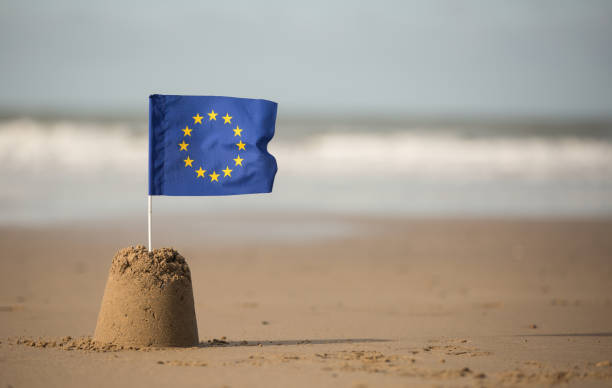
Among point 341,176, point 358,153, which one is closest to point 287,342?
point 341,176

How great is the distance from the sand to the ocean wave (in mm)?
10162

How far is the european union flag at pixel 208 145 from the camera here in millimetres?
7332

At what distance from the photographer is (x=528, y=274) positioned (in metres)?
13.0

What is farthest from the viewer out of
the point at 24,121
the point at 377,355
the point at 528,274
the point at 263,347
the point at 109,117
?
the point at 109,117

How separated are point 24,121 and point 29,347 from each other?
40.3 meters

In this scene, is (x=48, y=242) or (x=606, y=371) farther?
(x=48, y=242)

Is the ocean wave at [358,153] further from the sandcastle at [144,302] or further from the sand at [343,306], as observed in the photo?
the sandcastle at [144,302]

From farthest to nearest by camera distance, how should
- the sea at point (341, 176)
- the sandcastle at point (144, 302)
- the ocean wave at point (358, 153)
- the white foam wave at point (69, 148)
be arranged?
the ocean wave at point (358, 153)
the white foam wave at point (69, 148)
the sea at point (341, 176)
the sandcastle at point (144, 302)

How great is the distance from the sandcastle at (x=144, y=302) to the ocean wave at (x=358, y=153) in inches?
741

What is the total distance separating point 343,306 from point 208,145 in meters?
3.84

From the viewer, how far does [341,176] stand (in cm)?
2683

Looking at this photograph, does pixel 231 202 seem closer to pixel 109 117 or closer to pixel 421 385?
pixel 421 385

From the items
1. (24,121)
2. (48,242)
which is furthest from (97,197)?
(24,121)

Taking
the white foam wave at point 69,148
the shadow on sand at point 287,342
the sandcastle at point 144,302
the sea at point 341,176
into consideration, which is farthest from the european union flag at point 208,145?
the white foam wave at point 69,148
